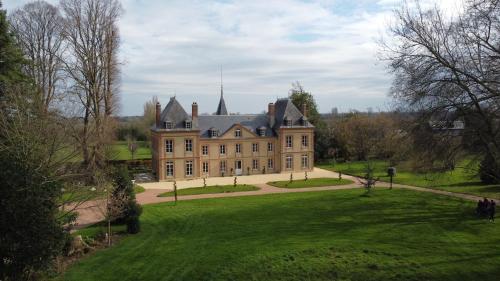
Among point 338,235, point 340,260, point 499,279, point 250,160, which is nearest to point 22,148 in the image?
point 340,260

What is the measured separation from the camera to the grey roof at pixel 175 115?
3569 centimetres

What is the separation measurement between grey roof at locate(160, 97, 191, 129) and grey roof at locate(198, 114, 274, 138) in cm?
236

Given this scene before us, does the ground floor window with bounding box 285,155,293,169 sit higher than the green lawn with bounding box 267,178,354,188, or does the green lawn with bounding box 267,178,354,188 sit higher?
the ground floor window with bounding box 285,155,293,169

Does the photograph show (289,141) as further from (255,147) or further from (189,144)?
(189,144)

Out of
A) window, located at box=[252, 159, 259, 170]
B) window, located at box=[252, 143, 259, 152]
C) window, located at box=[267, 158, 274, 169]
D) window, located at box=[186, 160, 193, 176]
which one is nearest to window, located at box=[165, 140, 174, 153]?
window, located at box=[186, 160, 193, 176]

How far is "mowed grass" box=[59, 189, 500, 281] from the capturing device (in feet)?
41.9

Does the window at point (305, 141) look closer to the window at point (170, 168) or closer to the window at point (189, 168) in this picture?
the window at point (189, 168)

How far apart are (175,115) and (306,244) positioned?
77.3 ft

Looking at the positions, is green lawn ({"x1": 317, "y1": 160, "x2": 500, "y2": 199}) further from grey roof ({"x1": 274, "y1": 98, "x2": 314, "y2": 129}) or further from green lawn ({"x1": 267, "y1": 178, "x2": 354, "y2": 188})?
grey roof ({"x1": 274, "y1": 98, "x2": 314, "y2": 129})

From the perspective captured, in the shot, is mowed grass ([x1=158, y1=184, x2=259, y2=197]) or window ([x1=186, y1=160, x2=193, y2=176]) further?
window ([x1=186, y1=160, x2=193, y2=176])

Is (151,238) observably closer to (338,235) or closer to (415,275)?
(338,235)

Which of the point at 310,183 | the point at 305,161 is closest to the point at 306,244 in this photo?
the point at 310,183

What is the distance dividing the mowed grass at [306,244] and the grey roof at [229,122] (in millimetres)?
15712

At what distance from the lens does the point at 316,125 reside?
1964 inches
